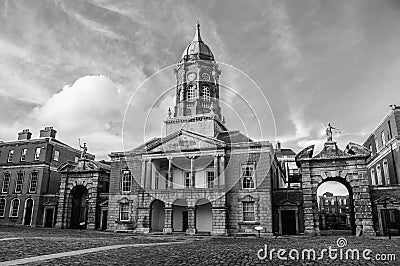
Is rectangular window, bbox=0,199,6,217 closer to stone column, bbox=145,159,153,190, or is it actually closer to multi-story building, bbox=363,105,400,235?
stone column, bbox=145,159,153,190

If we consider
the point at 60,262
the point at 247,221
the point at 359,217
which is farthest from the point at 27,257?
the point at 359,217

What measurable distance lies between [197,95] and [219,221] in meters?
16.5

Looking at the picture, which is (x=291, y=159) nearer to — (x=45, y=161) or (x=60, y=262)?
(x=45, y=161)

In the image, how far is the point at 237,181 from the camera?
36031 millimetres

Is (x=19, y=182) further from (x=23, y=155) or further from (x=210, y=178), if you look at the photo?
(x=210, y=178)

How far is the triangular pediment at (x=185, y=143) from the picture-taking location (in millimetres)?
36812

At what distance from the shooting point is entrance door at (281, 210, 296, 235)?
34.6 metres

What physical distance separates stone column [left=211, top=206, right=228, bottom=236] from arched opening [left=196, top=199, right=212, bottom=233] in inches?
123

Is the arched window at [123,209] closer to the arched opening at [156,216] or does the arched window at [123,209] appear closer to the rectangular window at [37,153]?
the arched opening at [156,216]

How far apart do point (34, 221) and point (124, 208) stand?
621 inches

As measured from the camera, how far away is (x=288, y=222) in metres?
34.8

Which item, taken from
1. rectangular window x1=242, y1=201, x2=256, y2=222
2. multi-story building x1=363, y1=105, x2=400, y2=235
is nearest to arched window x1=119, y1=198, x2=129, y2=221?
rectangular window x1=242, y1=201, x2=256, y2=222

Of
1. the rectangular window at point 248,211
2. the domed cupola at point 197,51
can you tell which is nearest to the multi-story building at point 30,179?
the domed cupola at point 197,51

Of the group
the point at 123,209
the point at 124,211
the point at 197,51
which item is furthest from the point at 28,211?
the point at 197,51
